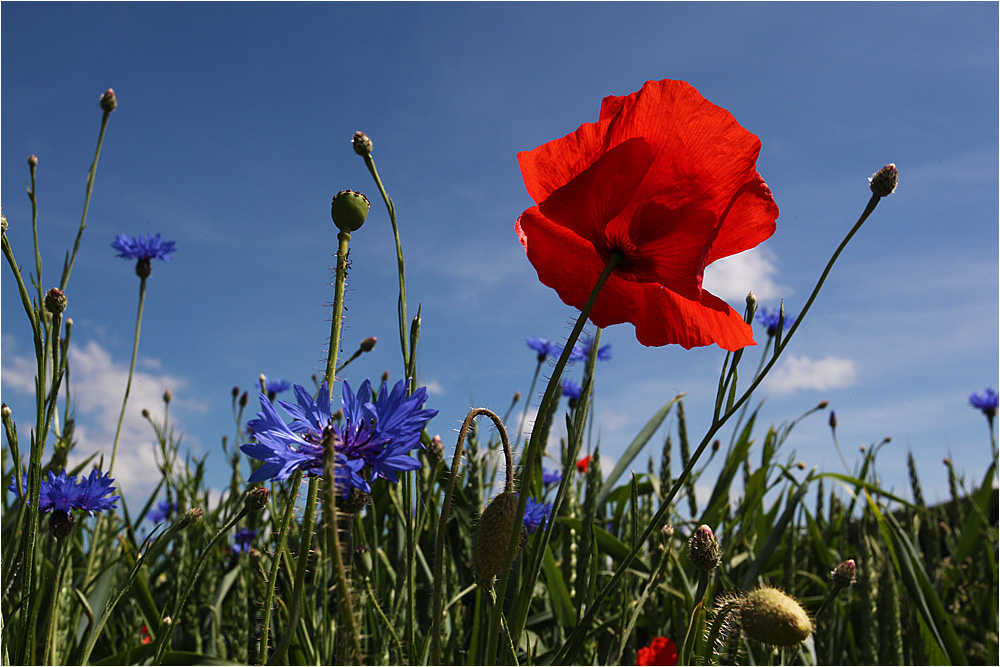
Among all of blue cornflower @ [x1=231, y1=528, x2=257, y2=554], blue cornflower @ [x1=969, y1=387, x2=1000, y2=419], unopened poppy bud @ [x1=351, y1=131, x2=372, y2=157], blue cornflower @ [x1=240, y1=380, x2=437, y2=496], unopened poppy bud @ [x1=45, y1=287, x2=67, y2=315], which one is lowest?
blue cornflower @ [x1=231, y1=528, x2=257, y2=554]

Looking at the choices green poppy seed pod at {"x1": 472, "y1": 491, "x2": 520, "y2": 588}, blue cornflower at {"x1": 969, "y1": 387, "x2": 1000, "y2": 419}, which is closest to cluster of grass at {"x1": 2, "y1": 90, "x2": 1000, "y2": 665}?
green poppy seed pod at {"x1": 472, "y1": 491, "x2": 520, "y2": 588}

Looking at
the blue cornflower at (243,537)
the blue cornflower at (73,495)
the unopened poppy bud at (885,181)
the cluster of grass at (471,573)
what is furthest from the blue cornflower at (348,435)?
the blue cornflower at (243,537)

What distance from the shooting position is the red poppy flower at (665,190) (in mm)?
617

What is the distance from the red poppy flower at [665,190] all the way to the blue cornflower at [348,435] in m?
0.24

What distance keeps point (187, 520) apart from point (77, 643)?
2.82 ft

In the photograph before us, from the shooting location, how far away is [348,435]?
53 cm

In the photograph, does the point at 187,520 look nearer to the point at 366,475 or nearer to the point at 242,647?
the point at 366,475

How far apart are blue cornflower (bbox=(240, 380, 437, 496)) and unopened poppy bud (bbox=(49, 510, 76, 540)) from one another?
0.74m

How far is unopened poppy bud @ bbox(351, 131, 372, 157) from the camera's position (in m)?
0.78

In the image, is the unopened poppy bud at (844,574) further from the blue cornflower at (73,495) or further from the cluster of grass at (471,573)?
the blue cornflower at (73,495)

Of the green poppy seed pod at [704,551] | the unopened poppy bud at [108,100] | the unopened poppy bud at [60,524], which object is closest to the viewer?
the green poppy seed pod at [704,551]

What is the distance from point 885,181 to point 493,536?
556 mm

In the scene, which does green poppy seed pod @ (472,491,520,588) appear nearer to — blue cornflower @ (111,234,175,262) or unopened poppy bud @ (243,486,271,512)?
unopened poppy bud @ (243,486,271,512)

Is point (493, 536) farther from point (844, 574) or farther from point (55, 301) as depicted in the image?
point (55, 301)
